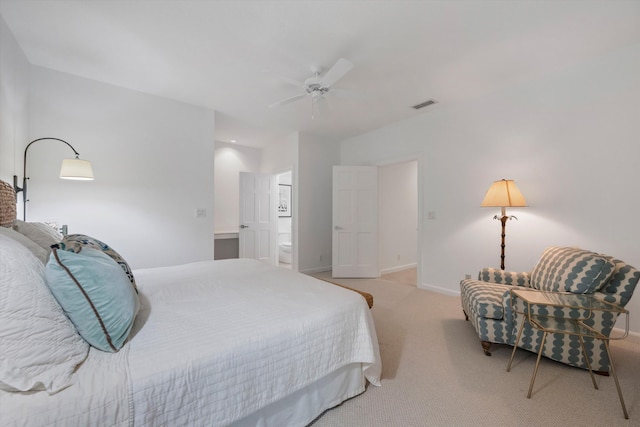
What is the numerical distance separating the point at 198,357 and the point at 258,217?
4450 millimetres

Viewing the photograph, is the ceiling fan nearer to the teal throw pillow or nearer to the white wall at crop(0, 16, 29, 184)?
the teal throw pillow

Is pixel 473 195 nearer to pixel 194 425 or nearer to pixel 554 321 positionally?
pixel 554 321

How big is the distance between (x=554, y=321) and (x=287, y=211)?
5.62 m

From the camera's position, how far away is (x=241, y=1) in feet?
6.00

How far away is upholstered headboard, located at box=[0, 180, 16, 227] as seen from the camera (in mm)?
1536

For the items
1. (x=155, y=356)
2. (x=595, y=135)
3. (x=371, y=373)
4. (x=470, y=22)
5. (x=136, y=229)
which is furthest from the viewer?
(x=136, y=229)

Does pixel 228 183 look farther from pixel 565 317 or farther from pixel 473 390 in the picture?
pixel 565 317

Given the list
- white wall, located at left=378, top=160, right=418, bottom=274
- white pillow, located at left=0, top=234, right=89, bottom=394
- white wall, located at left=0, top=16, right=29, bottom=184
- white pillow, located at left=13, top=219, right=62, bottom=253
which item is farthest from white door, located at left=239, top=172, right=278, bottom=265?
white pillow, located at left=0, top=234, right=89, bottom=394

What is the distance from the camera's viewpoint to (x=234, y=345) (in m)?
1.08

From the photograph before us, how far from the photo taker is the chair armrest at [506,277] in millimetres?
2514

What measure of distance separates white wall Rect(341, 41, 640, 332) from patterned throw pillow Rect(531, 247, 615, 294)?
2.21 feet

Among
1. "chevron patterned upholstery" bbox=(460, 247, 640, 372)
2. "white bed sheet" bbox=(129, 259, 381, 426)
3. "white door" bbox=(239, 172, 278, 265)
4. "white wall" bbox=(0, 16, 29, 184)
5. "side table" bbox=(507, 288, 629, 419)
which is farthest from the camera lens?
"white door" bbox=(239, 172, 278, 265)

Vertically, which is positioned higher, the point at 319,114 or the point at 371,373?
the point at 319,114

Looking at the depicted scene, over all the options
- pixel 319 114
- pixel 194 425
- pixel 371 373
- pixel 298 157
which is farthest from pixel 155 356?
pixel 298 157
